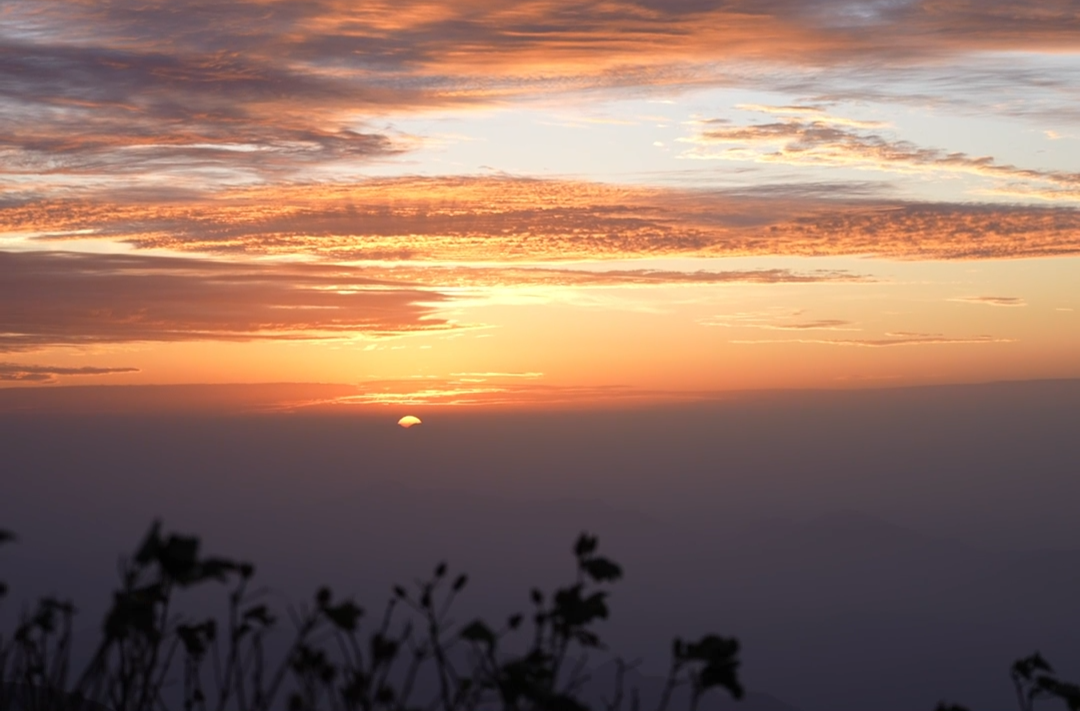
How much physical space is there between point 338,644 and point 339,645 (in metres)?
0.03

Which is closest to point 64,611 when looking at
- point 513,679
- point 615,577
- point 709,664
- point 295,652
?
point 295,652

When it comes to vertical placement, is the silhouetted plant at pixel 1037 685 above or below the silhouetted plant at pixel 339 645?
above

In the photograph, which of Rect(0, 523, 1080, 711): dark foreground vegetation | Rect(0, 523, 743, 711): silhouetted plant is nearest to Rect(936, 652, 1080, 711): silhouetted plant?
Rect(0, 523, 1080, 711): dark foreground vegetation

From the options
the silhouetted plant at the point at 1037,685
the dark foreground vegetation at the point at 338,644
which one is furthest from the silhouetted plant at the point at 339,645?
the silhouetted plant at the point at 1037,685

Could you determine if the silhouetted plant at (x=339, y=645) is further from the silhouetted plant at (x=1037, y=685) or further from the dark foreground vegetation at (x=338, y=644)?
the silhouetted plant at (x=1037, y=685)

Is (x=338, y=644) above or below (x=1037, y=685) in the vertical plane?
below

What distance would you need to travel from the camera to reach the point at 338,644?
458 cm

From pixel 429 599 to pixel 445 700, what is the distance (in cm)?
44

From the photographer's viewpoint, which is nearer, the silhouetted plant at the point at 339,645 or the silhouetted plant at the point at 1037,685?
the silhouetted plant at the point at 339,645

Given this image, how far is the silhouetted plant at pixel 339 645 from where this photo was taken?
403 centimetres

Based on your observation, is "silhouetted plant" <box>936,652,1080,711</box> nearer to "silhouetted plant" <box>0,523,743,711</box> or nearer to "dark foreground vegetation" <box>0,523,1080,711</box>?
→ "dark foreground vegetation" <box>0,523,1080,711</box>

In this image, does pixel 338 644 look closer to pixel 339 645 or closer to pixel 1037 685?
pixel 339 645

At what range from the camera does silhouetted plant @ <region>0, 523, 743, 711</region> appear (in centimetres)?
403

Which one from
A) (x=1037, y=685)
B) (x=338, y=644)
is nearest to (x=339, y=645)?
(x=338, y=644)
